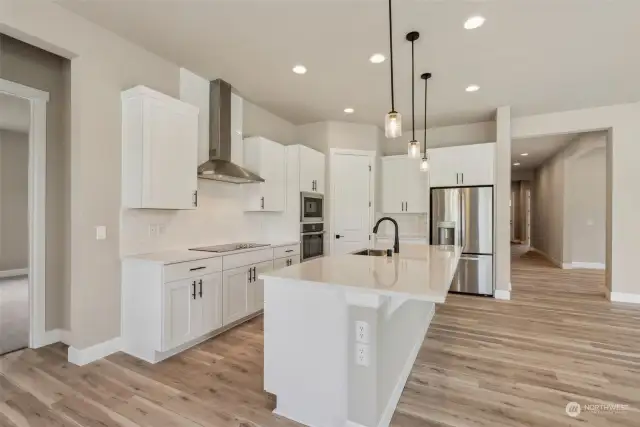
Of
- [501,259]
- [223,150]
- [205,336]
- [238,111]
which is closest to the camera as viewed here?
[205,336]

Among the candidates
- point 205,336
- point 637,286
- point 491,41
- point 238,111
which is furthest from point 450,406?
point 637,286

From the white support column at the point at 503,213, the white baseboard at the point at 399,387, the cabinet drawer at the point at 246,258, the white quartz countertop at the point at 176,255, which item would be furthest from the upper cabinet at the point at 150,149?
the white support column at the point at 503,213

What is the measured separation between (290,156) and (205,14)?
2.28m

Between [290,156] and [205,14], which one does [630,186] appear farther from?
[205,14]

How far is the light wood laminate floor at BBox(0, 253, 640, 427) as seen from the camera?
1.94 metres

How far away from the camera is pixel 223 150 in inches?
147

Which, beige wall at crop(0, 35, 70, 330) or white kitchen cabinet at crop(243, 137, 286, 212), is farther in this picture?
white kitchen cabinet at crop(243, 137, 286, 212)

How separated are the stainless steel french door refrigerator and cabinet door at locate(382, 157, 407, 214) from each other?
74cm

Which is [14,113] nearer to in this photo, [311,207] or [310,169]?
[310,169]

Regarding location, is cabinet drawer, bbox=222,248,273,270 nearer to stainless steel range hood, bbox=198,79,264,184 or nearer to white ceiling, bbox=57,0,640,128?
stainless steel range hood, bbox=198,79,264,184

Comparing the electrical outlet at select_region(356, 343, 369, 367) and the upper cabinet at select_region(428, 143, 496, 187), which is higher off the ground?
the upper cabinet at select_region(428, 143, 496, 187)

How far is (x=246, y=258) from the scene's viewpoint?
3477 mm

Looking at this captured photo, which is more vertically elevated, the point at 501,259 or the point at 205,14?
the point at 205,14

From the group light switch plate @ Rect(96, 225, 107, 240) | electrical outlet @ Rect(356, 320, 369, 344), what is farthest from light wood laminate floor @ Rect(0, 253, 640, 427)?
light switch plate @ Rect(96, 225, 107, 240)
